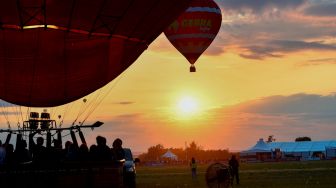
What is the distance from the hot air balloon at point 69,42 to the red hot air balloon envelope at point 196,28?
2016cm

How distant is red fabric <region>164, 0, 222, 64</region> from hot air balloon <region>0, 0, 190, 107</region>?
20270 millimetres

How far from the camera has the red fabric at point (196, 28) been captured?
4288 centimetres

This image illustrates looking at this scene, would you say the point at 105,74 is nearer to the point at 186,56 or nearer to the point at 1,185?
the point at 1,185

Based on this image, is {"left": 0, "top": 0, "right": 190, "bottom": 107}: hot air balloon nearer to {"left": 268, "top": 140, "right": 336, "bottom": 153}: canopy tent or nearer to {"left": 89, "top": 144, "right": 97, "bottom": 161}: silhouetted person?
{"left": 89, "top": 144, "right": 97, "bottom": 161}: silhouetted person

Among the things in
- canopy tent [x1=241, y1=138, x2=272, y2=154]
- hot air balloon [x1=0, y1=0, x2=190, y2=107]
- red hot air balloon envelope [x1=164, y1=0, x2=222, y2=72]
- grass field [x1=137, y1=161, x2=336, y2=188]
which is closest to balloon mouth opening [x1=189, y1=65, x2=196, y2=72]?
red hot air balloon envelope [x1=164, y1=0, x2=222, y2=72]

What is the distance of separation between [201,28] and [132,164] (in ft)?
47.7

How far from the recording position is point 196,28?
43.1 meters

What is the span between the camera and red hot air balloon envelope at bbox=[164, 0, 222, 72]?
42875mm

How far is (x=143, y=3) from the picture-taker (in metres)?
19.7

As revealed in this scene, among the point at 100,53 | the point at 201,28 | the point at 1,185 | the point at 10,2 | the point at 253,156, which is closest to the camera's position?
the point at 1,185

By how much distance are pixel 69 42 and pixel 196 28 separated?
77.1 feet

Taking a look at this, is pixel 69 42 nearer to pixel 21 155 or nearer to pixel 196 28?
pixel 21 155

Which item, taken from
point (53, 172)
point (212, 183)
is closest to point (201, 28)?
point (212, 183)

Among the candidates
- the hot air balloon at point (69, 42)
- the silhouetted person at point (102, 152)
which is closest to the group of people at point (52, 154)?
the silhouetted person at point (102, 152)
